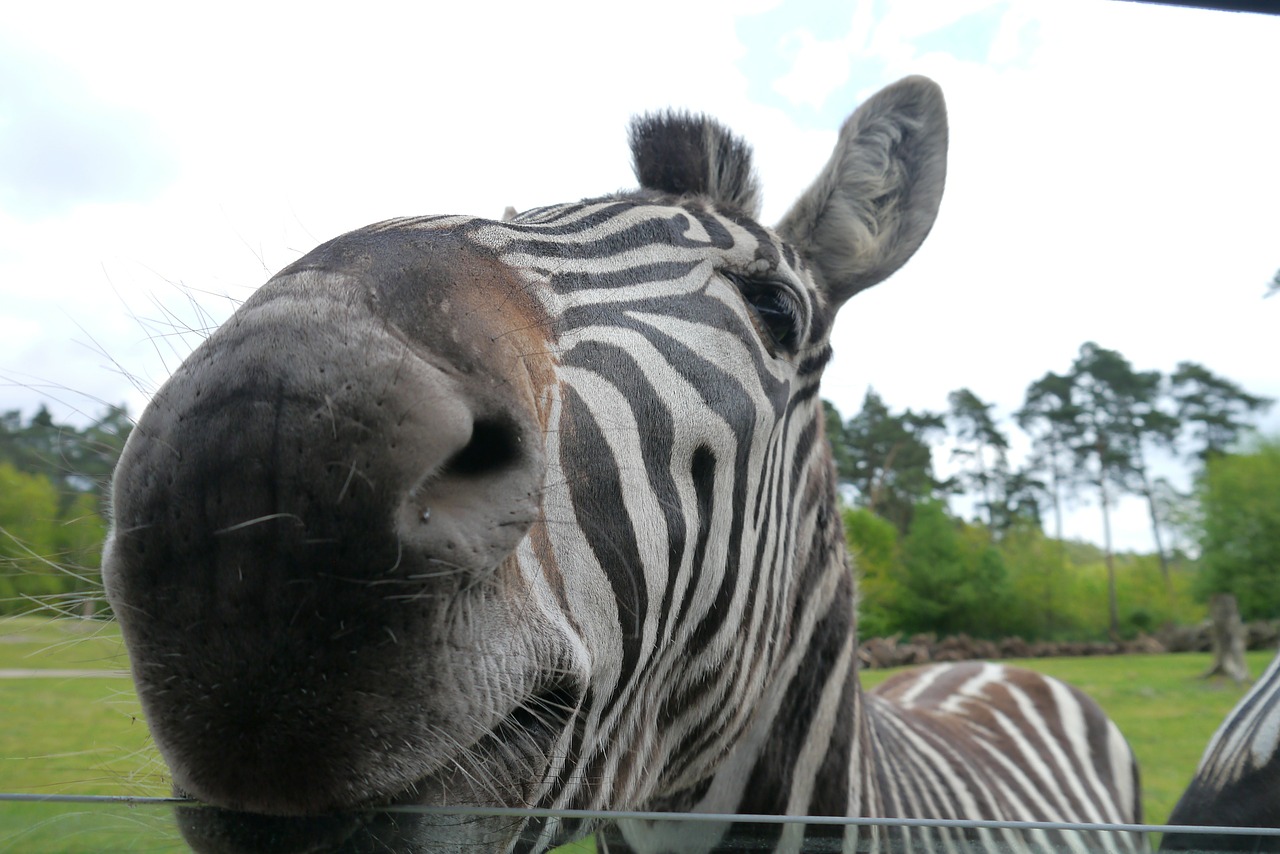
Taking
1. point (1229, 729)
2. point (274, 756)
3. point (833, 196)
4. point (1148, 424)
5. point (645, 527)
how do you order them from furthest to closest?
point (1148, 424) < point (1229, 729) < point (833, 196) < point (645, 527) < point (274, 756)

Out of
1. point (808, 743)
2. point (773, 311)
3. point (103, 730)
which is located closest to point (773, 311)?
point (773, 311)

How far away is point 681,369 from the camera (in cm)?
175

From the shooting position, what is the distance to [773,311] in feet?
7.07

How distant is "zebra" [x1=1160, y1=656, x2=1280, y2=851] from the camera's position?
2.65 m

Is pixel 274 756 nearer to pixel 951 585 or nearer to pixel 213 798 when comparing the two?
pixel 213 798

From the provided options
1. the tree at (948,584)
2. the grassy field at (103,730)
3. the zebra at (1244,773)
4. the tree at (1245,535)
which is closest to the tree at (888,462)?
the tree at (948,584)

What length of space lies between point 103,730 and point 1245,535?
4248 cm

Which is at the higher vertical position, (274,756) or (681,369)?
(681,369)

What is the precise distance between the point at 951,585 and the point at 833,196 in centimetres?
4124

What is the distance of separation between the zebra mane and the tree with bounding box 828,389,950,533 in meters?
41.0

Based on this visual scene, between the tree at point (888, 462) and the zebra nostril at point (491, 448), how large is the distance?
42984 mm

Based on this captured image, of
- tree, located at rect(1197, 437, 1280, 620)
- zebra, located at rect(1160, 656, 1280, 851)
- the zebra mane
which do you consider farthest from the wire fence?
tree, located at rect(1197, 437, 1280, 620)

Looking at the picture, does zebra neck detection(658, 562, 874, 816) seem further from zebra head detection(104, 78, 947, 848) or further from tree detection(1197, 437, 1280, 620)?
tree detection(1197, 437, 1280, 620)

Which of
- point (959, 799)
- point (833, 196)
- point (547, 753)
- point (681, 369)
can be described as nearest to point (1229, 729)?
point (959, 799)
